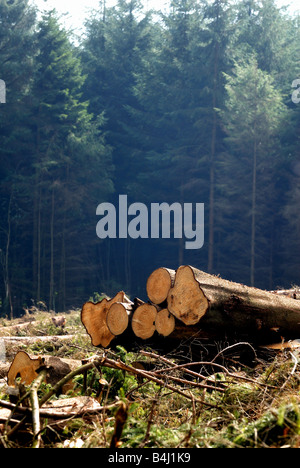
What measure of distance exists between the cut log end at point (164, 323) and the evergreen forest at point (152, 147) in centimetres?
1814

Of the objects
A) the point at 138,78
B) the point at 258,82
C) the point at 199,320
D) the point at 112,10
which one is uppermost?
the point at 112,10

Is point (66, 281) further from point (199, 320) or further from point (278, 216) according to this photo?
point (199, 320)

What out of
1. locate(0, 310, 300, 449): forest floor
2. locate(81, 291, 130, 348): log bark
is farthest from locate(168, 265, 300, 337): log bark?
locate(81, 291, 130, 348): log bark

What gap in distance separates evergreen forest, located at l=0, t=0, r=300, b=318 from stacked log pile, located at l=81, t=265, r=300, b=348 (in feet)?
58.6

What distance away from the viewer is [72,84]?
26094 millimetres

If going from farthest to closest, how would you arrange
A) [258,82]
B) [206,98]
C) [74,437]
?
1. [206,98]
2. [258,82]
3. [74,437]

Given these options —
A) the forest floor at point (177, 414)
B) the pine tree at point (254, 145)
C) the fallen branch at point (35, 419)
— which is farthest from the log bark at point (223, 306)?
the pine tree at point (254, 145)

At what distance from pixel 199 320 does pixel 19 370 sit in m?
1.54

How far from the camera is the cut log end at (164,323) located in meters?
5.05

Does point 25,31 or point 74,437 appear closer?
point 74,437

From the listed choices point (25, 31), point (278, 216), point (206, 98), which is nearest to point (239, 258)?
point (278, 216)

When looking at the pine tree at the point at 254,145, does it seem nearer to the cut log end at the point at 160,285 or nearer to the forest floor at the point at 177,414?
the cut log end at the point at 160,285

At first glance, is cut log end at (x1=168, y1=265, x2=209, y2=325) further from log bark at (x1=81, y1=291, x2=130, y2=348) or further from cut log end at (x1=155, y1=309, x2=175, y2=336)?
log bark at (x1=81, y1=291, x2=130, y2=348)

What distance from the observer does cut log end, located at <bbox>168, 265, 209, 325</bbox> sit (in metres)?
4.84
